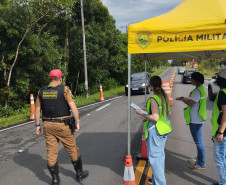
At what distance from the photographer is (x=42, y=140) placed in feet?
21.4

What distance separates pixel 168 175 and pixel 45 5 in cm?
1436

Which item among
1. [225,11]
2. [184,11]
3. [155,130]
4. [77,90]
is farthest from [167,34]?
[77,90]

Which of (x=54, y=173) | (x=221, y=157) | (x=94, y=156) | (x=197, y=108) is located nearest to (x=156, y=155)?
(x=221, y=157)

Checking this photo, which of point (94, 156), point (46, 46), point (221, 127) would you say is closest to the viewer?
point (221, 127)

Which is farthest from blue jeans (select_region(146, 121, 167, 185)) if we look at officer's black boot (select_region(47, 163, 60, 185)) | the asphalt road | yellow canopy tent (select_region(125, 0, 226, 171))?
officer's black boot (select_region(47, 163, 60, 185))

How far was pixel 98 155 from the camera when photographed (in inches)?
204

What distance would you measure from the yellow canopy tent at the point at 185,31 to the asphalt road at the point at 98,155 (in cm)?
225

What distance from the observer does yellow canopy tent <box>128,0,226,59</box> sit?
3.14m

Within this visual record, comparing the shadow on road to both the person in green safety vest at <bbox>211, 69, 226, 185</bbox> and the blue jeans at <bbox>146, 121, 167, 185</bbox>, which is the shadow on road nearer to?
the blue jeans at <bbox>146, 121, 167, 185</bbox>

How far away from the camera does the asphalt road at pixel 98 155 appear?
13.2 feet

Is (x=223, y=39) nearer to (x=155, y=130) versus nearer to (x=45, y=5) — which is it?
(x=155, y=130)

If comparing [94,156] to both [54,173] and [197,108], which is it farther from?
[197,108]

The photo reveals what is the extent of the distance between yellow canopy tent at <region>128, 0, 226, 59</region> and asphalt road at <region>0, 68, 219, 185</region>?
2.25 m

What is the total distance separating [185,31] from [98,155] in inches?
132
